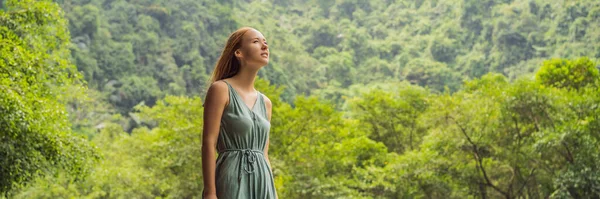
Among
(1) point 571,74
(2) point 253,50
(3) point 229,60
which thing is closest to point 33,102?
(3) point 229,60

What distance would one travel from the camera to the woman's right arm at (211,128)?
3.21 m

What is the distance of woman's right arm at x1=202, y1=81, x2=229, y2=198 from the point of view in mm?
A: 3215

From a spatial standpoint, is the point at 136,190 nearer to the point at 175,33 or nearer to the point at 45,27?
the point at 45,27

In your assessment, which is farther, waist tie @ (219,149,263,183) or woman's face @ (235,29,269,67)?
woman's face @ (235,29,269,67)

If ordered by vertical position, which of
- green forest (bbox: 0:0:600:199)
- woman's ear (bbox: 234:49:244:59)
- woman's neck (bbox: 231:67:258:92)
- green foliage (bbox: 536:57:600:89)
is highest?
green foliage (bbox: 536:57:600:89)

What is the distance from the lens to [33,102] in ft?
34.4

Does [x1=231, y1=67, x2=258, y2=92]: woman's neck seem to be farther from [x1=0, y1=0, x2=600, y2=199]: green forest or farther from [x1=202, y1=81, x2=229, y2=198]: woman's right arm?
[x1=0, y1=0, x2=600, y2=199]: green forest

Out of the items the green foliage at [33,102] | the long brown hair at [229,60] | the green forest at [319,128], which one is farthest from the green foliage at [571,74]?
the long brown hair at [229,60]

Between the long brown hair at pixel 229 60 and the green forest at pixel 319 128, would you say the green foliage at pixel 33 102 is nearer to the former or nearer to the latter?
the green forest at pixel 319 128

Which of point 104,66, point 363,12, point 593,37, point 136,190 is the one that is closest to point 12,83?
point 136,190

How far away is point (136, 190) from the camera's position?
26750 mm

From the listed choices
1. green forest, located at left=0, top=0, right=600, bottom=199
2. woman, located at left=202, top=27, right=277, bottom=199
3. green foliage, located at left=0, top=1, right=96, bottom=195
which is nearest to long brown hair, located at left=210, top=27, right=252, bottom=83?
woman, located at left=202, top=27, right=277, bottom=199

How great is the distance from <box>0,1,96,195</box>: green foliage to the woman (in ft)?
20.8

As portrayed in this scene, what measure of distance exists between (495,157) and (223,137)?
743 inches
